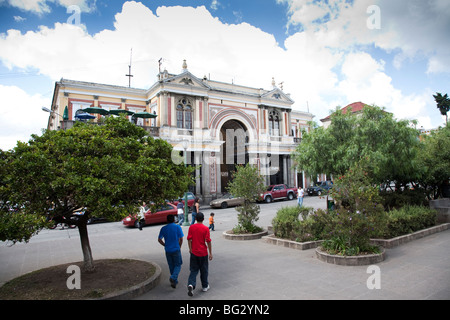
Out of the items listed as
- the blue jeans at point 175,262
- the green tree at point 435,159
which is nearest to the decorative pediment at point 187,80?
the green tree at point 435,159

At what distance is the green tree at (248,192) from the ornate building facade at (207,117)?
40.7ft

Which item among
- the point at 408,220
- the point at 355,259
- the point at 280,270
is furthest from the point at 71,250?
the point at 408,220

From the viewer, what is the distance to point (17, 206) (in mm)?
5480

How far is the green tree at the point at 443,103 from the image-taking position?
1825 inches

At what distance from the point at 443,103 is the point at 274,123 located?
1318 inches

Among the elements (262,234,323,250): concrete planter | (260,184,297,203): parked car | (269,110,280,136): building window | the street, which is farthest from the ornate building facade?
(262,234,323,250): concrete planter

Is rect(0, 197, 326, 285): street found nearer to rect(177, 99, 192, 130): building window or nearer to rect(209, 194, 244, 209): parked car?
rect(209, 194, 244, 209): parked car

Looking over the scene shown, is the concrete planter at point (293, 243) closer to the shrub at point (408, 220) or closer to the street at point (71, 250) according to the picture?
the shrub at point (408, 220)

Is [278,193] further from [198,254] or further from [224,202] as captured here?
[198,254]

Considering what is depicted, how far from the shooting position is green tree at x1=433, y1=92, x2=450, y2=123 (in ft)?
152
